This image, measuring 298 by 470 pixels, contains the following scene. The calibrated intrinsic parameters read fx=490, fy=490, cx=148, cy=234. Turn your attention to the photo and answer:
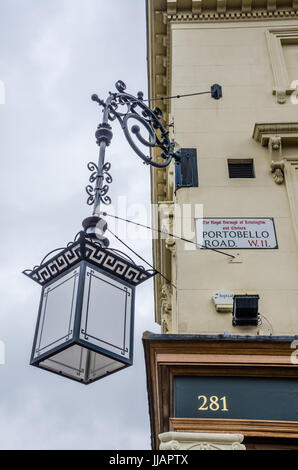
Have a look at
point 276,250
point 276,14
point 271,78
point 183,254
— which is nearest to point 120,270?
point 183,254

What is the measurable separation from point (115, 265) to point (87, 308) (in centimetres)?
64

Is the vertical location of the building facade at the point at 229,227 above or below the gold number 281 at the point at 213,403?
above

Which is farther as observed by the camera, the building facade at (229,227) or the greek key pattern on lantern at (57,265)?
the building facade at (229,227)

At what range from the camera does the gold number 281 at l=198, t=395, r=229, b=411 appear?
5.92 m

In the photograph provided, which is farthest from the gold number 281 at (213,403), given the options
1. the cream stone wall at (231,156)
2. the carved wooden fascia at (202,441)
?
the cream stone wall at (231,156)

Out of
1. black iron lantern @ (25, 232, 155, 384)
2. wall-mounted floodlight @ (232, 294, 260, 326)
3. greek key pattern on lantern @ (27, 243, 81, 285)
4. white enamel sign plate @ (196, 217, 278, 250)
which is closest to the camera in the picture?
black iron lantern @ (25, 232, 155, 384)

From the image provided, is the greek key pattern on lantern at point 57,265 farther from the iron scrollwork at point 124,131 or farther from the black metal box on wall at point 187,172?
the black metal box on wall at point 187,172

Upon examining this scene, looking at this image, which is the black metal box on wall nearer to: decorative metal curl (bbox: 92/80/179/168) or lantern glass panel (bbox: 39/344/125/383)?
decorative metal curl (bbox: 92/80/179/168)

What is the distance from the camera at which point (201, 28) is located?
12.0m

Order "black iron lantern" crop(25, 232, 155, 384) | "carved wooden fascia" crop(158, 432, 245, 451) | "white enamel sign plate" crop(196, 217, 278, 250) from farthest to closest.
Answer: "white enamel sign plate" crop(196, 217, 278, 250) → "carved wooden fascia" crop(158, 432, 245, 451) → "black iron lantern" crop(25, 232, 155, 384)

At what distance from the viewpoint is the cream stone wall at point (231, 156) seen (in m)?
7.43

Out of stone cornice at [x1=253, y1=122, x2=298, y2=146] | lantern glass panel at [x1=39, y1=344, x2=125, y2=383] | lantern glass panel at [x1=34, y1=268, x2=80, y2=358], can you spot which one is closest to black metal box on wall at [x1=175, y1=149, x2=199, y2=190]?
stone cornice at [x1=253, y1=122, x2=298, y2=146]

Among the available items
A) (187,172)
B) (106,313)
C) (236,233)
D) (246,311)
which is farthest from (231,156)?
(106,313)

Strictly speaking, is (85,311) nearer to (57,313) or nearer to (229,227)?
(57,313)
